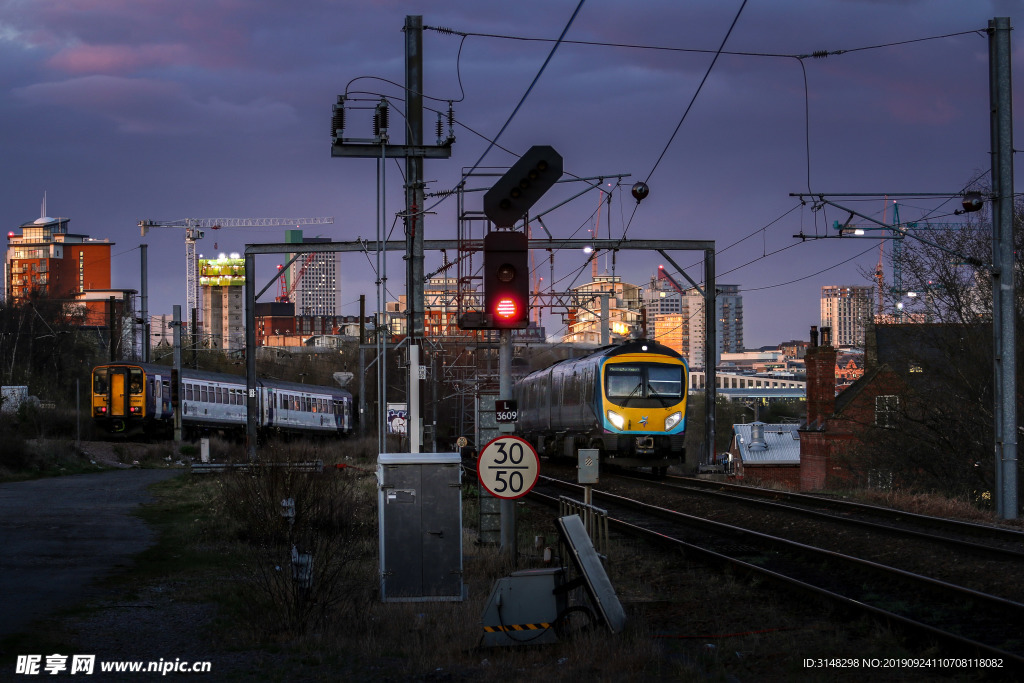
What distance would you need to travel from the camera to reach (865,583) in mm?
12875

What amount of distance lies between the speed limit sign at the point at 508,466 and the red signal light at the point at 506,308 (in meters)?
1.35

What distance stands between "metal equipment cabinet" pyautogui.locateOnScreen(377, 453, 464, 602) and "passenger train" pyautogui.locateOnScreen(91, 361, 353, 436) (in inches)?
1446

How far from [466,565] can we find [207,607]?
3.74 m

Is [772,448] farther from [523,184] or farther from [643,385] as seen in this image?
[523,184]

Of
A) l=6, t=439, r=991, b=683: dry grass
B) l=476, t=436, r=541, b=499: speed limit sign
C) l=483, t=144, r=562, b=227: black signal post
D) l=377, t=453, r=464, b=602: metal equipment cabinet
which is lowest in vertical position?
l=6, t=439, r=991, b=683: dry grass

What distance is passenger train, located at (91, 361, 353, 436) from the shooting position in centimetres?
4781

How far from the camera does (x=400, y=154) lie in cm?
1977

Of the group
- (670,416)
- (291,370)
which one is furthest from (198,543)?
(291,370)

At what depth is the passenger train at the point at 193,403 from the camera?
4781cm

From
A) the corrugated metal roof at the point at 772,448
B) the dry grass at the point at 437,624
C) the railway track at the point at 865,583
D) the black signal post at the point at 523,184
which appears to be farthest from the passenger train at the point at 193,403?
the black signal post at the point at 523,184

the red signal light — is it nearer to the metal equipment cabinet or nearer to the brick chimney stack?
the metal equipment cabinet

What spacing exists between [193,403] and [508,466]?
41.4m

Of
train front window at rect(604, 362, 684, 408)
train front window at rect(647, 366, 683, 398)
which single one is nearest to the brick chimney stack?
train front window at rect(647, 366, 683, 398)

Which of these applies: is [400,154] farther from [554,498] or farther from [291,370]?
[291,370]
